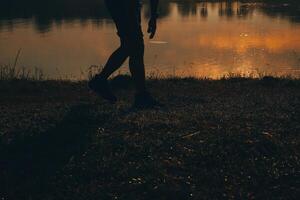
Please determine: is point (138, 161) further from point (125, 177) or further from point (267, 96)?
point (267, 96)

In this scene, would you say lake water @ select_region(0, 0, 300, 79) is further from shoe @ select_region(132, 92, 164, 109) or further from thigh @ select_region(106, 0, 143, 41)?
thigh @ select_region(106, 0, 143, 41)

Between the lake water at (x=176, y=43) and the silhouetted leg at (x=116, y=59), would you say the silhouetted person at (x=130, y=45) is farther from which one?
the lake water at (x=176, y=43)

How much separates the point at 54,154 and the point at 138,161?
29.4 inches

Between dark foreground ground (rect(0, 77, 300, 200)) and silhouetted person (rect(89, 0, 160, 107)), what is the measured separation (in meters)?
0.25

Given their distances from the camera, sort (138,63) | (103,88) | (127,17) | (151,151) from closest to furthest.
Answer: (151,151) < (127,17) < (138,63) < (103,88)

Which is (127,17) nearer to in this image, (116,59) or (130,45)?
(130,45)

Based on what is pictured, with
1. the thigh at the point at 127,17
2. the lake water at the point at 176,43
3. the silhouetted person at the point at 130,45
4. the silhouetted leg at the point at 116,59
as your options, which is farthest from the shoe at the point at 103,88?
the lake water at the point at 176,43

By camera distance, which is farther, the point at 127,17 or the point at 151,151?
the point at 127,17

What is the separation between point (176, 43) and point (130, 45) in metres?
22.4

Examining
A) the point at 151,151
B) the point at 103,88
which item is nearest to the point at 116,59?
the point at 103,88

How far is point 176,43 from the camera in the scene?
28438 mm

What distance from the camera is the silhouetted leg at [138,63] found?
246 inches

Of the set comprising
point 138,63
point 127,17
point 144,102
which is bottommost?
point 144,102

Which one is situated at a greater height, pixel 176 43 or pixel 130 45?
pixel 130 45
